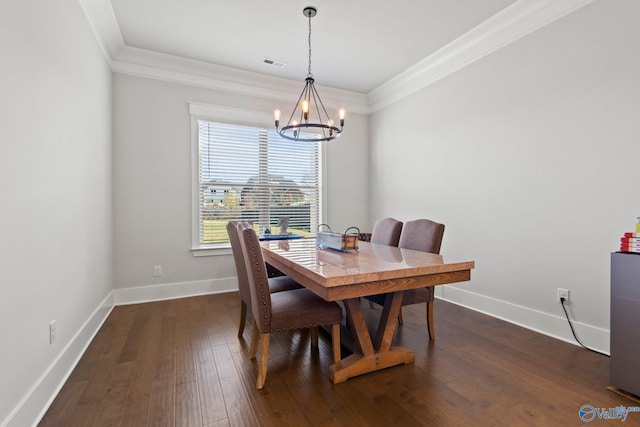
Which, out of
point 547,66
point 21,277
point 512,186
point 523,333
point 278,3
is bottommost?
point 523,333

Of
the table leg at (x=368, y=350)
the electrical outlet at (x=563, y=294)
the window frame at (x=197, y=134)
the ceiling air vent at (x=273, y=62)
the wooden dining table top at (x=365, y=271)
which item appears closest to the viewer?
the wooden dining table top at (x=365, y=271)

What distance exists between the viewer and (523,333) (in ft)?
8.64

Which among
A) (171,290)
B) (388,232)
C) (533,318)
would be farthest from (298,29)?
(533,318)

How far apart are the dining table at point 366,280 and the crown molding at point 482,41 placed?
2.27m

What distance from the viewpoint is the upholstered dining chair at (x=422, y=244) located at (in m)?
2.40

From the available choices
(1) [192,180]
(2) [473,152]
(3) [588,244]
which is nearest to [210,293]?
(1) [192,180]

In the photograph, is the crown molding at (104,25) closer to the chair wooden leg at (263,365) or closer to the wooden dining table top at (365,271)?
the wooden dining table top at (365,271)

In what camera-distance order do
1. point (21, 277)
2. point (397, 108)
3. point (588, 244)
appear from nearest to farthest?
point (21, 277) → point (588, 244) → point (397, 108)

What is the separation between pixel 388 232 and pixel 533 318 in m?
1.46

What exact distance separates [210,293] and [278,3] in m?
3.25

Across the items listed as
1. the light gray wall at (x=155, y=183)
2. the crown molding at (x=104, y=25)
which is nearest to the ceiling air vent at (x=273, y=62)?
the light gray wall at (x=155, y=183)

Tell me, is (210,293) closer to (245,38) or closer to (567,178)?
(245,38)

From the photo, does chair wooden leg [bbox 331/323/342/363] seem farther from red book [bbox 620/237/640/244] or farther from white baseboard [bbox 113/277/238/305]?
white baseboard [bbox 113/277/238/305]

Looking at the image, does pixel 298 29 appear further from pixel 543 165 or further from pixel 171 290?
pixel 171 290
